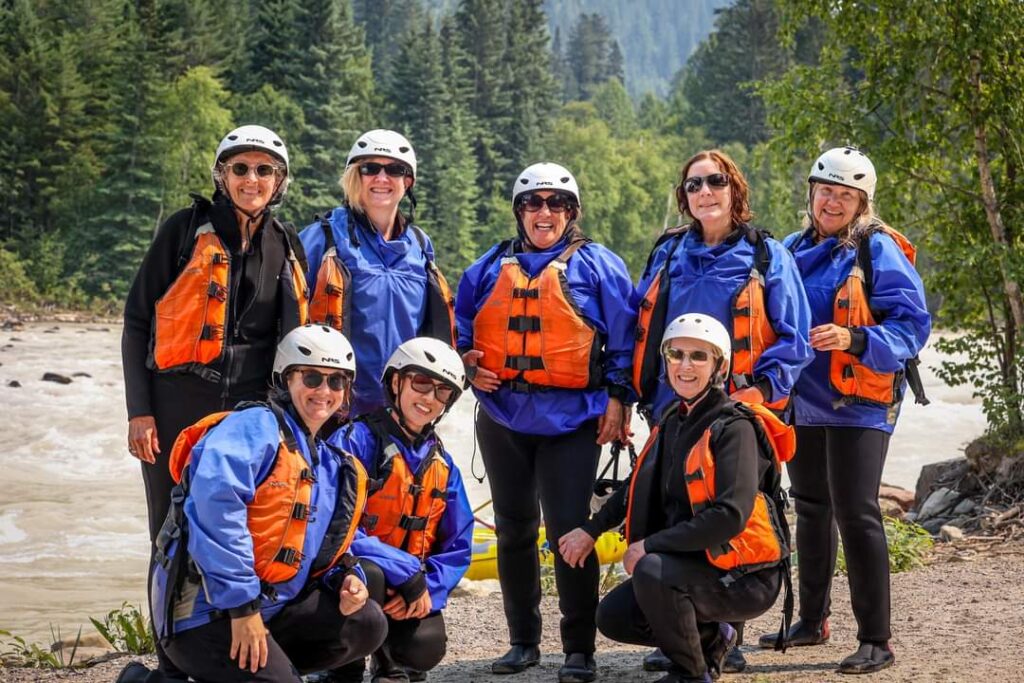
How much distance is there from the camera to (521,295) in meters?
5.19

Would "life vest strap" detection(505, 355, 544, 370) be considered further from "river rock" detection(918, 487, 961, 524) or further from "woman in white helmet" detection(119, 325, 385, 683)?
"river rock" detection(918, 487, 961, 524)

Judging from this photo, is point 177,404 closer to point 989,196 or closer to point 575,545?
point 575,545

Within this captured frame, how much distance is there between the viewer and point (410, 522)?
15.4 ft

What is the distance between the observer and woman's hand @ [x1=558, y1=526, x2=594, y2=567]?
4861mm

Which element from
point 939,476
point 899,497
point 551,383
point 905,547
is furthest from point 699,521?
point 899,497

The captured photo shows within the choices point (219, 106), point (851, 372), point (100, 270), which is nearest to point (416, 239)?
point (851, 372)

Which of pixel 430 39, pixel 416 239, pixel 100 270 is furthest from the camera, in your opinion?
pixel 430 39

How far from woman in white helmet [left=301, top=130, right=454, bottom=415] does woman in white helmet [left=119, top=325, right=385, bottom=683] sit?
0.66m

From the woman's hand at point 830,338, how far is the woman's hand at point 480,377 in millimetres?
1298

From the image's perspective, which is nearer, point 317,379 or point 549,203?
point 317,379

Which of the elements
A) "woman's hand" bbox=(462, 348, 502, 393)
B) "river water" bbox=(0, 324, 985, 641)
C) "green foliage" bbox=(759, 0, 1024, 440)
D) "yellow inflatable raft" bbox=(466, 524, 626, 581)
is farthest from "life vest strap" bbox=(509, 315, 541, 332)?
"river water" bbox=(0, 324, 985, 641)

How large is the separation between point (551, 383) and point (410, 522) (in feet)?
2.83

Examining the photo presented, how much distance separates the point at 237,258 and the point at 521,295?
1.14 meters

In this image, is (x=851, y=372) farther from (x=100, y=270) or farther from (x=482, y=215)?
(x=482, y=215)
